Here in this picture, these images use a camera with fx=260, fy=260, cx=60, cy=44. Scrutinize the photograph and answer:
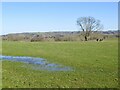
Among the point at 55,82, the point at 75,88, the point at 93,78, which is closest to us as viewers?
the point at 75,88

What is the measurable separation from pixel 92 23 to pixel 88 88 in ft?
427

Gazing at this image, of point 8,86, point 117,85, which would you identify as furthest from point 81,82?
point 8,86

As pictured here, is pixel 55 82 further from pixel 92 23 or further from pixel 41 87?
pixel 92 23

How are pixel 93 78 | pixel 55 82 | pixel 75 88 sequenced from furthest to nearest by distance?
pixel 93 78, pixel 55 82, pixel 75 88

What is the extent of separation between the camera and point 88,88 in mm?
14727

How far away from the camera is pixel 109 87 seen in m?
15.2

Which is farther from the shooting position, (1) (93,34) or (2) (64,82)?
(1) (93,34)

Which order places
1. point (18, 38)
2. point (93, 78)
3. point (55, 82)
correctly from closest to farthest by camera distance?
point (55, 82), point (93, 78), point (18, 38)

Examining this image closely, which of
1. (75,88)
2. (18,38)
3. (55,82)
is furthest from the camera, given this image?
(18,38)

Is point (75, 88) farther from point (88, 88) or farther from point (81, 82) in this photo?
point (81, 82)

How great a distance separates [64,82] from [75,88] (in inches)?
73.7

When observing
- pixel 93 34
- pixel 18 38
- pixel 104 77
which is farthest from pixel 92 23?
pixel 104 77

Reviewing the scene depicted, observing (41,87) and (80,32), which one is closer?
(41,87)

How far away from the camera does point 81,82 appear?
16.6 m
